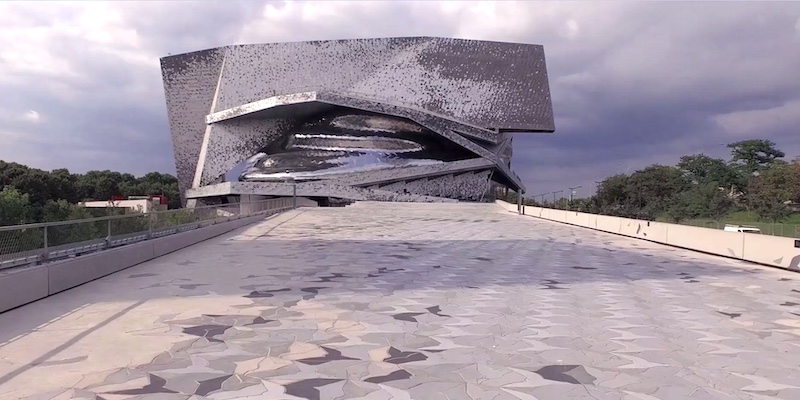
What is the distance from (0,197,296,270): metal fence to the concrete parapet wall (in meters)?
0.15

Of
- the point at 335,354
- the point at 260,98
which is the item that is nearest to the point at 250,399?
the point at 335,354

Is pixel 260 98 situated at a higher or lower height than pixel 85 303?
higher

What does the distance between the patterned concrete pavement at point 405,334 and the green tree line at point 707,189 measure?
24.8 meters

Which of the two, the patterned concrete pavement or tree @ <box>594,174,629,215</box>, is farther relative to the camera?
tree @ <box>594,174,629,215</box>

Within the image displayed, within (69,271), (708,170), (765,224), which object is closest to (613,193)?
(708,170)

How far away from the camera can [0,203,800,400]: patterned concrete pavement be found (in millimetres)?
3963

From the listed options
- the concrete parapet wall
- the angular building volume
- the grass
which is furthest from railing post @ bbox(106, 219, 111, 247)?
the angular building volume

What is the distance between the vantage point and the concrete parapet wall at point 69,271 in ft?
20.4

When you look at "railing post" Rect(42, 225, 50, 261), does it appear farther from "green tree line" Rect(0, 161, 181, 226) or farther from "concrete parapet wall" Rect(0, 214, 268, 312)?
"green tree line" Rect(0, 161, 181, 226)

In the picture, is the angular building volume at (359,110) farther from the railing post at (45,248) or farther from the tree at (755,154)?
the railing post at (45,248)

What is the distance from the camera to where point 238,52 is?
50906mm

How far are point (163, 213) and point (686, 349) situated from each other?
10.2 m

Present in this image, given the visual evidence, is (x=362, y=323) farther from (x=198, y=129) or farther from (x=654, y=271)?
(x=198, y=129)

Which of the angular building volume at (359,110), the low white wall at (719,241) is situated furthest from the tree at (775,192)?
the angular building volume at (359,110)
